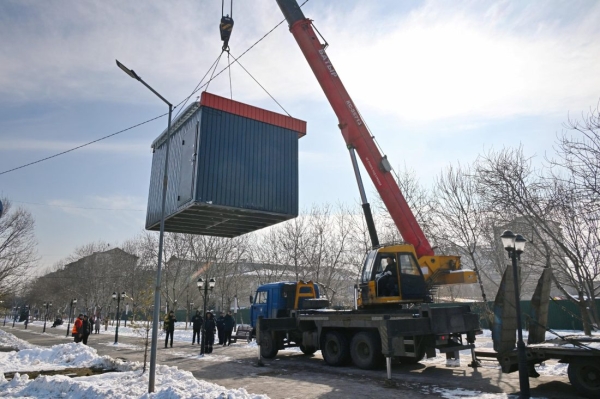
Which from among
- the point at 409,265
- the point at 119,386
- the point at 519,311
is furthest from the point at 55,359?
the point at 519,311

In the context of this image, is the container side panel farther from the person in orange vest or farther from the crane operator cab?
the person in orange vest

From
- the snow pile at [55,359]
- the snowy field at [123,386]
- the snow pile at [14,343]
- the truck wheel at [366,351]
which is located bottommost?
the snow pile at [14,343]

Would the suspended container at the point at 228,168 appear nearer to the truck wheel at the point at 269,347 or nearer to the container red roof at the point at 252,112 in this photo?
the container red roof at the point at 252,112

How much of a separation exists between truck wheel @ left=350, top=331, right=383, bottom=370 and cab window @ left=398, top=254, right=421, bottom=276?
2119 mm

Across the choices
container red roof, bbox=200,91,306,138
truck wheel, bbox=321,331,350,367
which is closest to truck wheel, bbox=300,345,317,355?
truck wheel, bbox=321,331,350,367

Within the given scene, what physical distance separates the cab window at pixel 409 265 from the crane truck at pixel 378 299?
0.03 m

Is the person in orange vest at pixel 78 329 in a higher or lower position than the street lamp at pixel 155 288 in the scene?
lower

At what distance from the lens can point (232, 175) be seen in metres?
13.3

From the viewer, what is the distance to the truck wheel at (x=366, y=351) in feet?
38.1

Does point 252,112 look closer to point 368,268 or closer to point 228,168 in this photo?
point 228,168

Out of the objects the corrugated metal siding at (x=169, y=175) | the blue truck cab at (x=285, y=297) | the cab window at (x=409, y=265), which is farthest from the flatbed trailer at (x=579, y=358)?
the corrugated metal siding at (x=169, y=175)

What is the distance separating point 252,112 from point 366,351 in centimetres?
866

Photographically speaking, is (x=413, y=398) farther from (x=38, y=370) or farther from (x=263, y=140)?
(x=38, y=370)

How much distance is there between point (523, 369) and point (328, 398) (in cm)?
389
